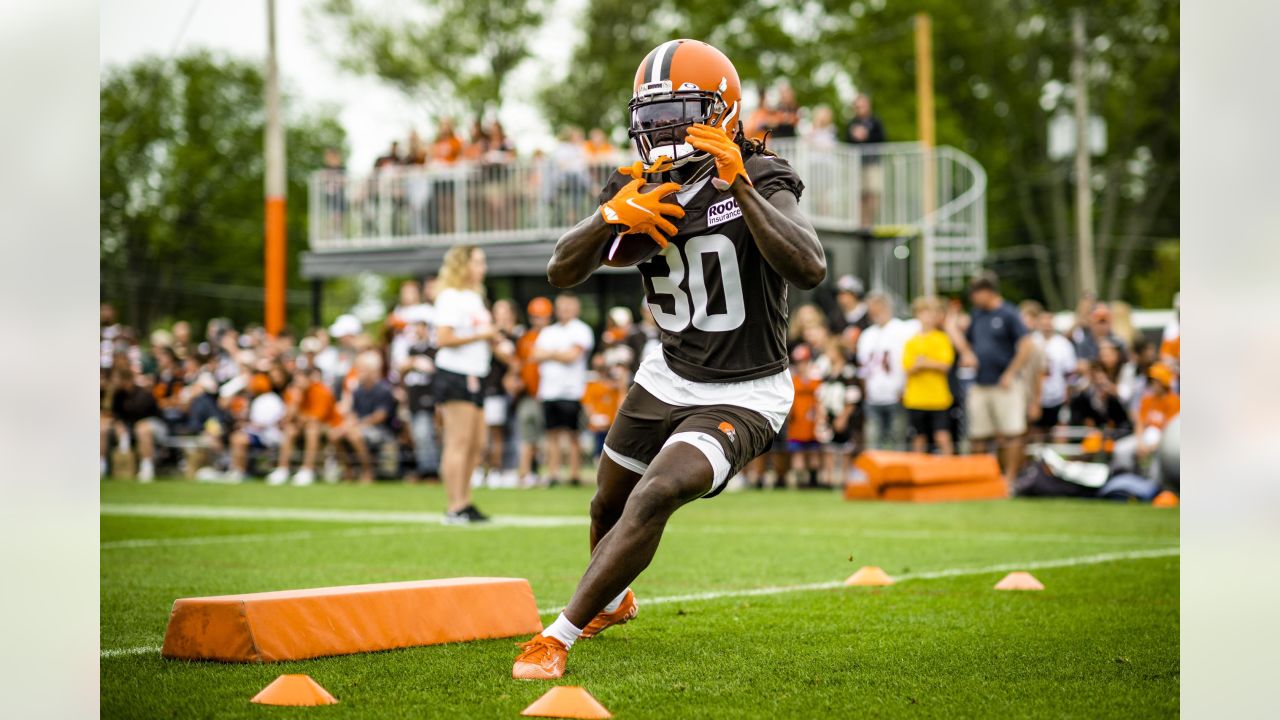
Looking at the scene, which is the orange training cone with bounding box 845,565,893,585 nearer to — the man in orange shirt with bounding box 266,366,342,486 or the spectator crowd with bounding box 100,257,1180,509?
the spectator crowd with bounding box 100,257,1180,509

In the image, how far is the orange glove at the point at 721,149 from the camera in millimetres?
4824

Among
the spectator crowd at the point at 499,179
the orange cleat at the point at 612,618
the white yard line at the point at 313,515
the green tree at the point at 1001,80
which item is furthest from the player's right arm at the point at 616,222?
the green tree at the point at 1001,80

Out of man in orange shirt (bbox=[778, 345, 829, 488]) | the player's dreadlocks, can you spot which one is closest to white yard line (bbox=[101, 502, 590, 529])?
man in orange shirt (bbox=[778, 345, 829, 488])

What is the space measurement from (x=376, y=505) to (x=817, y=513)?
4.50 meters

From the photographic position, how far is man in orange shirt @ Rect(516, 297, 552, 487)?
18.0 metres

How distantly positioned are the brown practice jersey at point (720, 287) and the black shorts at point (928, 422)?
1155cm

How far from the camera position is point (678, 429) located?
5137 mm

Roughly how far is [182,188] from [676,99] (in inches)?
2165

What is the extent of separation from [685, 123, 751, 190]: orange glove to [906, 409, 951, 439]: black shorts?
39.6ft

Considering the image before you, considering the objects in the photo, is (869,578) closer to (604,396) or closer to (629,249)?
(629,249)

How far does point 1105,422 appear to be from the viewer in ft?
55.2
